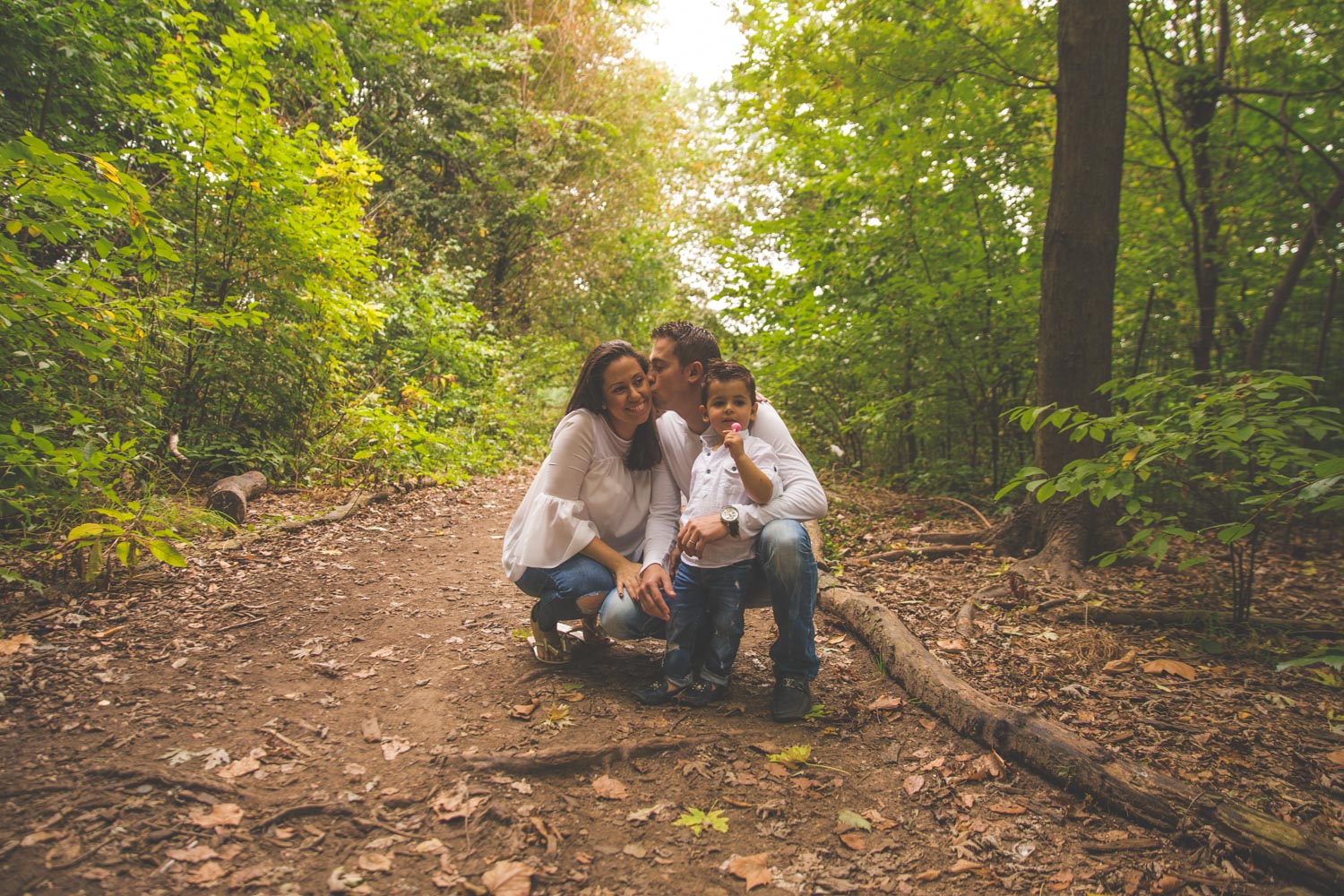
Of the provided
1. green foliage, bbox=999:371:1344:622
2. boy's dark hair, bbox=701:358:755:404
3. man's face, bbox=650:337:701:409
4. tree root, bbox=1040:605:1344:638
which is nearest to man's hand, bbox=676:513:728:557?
boy's dark hair, bbox=701:358:755:404

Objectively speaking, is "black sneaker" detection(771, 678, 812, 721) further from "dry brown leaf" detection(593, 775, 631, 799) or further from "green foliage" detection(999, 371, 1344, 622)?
"green foliage" detection(999, 371, 1344, 622)

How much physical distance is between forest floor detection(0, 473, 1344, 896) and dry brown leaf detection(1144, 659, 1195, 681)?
1cm

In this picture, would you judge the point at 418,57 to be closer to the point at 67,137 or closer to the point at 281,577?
the point at 67,137

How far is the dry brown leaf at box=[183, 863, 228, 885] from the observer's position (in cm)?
165

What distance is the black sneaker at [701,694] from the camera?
2746 mm

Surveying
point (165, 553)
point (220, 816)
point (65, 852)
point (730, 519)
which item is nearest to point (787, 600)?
point (730, 519)

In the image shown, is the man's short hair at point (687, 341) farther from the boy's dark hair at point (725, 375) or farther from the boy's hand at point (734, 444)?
the boy's hand at point (734, 444)

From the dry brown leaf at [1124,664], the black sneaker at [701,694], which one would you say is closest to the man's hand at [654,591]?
the black sneaker at [701,694]

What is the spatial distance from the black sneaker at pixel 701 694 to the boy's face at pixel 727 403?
108 cm

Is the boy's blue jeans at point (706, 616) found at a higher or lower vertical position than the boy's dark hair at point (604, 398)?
lower

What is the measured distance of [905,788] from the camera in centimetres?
225

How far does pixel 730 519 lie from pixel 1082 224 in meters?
3.25

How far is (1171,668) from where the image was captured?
288cm

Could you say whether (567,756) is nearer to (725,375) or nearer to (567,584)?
(567,584)
